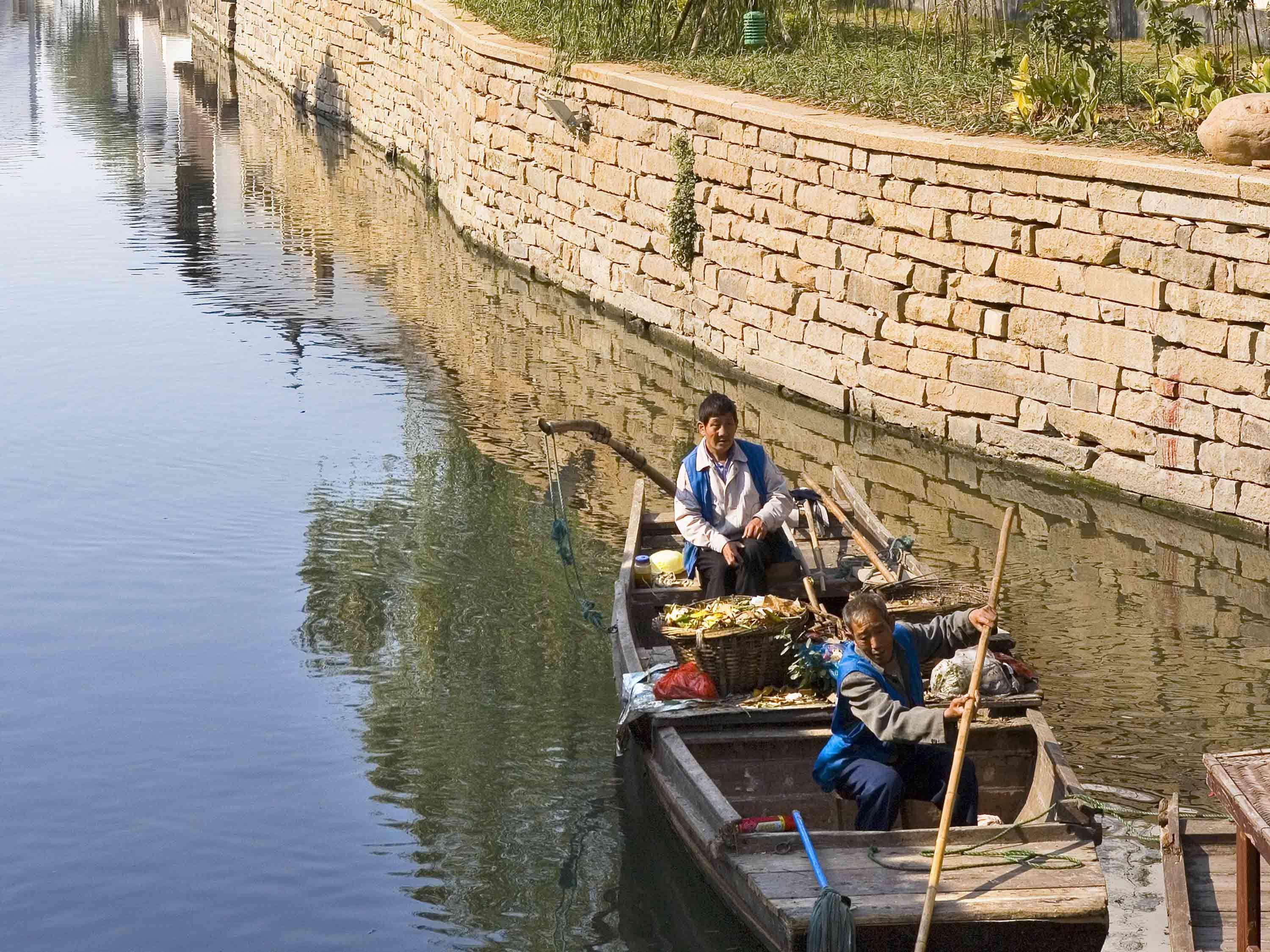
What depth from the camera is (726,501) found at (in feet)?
31.6

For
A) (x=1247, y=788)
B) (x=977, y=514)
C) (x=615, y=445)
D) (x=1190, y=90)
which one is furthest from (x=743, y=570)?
(x=1190, y=90)

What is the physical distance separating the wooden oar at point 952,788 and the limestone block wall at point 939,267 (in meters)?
5.02

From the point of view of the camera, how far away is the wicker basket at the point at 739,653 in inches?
315

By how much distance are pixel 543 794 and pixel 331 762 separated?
119 centimetres

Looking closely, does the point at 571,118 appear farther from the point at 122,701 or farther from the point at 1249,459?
the point at 122,701

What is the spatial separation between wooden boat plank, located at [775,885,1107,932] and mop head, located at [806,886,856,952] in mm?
92

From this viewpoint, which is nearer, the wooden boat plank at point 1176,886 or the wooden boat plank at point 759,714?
the wooden boat plank at point 1176,886

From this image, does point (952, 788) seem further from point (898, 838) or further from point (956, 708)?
point (956, 708)

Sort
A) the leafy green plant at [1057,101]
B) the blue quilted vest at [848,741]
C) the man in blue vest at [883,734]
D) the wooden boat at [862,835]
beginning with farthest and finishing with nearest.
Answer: the leafy green plant at [1057,101]
the blue quilted vest at [848,741]
the man in blue vest at [883,734]
the wooden boat at [862,835]

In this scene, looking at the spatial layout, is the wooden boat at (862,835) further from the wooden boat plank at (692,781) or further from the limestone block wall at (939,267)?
the limestone block wall at (939,267)

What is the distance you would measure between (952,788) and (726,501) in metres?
3.33

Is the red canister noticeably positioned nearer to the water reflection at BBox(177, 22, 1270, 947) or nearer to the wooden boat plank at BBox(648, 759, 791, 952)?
the wooden boat plank at BBox(648, 759, 791, 952)

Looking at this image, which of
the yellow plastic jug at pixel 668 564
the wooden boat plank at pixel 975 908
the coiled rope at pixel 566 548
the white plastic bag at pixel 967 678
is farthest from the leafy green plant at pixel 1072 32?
the wooden boat plank at pixel 975 908

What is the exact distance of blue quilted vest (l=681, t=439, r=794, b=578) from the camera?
963 centimetres
